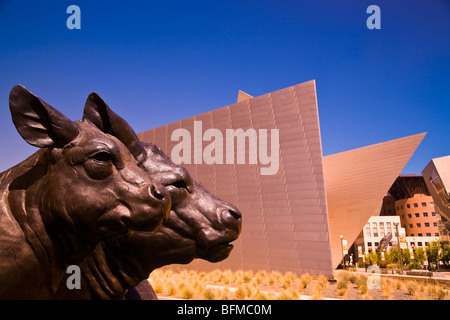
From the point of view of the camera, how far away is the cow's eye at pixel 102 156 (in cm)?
217

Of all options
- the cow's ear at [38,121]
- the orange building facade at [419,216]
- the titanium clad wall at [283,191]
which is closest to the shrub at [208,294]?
the cow's ear at [38,121]

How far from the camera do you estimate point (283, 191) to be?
24.1 m

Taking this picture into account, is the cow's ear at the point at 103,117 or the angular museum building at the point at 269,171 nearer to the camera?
the cow's ear at the point at 103,117

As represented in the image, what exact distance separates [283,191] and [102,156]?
22.6m

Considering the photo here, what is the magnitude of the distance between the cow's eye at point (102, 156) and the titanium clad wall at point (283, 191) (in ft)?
71.6

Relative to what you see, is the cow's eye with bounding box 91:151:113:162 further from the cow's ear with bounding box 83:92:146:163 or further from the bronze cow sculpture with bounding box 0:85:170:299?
the cow's ear with bounding box 83:92:146:163

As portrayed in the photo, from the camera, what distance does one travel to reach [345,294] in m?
13.6

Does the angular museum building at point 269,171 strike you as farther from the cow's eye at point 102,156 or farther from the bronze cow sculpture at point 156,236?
the cow's eye at point 102,156

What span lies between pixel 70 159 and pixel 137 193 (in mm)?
514

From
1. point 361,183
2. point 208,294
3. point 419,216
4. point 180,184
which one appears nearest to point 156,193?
point 180,184

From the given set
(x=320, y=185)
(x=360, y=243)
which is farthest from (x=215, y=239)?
(x=360, y=243)

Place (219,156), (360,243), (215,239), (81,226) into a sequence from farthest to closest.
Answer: (360,243), (219,156), (215,239), (81,226)
